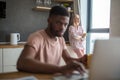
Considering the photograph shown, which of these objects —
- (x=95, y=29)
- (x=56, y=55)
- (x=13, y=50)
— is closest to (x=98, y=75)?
(x=56, y=55)

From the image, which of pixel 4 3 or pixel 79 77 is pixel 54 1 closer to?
pixel 4 3

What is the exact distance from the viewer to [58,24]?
5.68 ft

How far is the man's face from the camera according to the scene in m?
1.70

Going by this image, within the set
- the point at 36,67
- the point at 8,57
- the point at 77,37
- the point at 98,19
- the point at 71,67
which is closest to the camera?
the point at 71,67

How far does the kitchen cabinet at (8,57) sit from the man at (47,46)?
1.70 metres

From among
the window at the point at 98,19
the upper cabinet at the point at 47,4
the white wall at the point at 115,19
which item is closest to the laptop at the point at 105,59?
the white wall at the point at 115,19

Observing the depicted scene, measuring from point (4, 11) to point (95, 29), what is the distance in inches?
75.8

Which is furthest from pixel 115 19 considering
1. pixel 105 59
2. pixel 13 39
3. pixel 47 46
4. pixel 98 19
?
pixel 105 59

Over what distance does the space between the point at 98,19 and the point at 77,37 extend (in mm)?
756

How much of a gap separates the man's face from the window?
221 centimetres

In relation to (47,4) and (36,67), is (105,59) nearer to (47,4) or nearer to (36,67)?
(36,67)

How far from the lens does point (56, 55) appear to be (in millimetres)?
1823

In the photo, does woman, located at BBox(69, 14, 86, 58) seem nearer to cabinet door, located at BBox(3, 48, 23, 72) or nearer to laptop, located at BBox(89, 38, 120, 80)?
cabinet door, located at BBox(3, 48, 23, 72)

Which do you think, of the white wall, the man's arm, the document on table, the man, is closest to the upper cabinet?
the white wall
